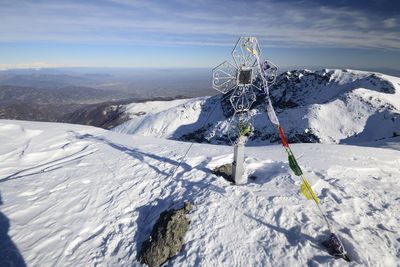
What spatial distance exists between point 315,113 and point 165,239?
275 feet

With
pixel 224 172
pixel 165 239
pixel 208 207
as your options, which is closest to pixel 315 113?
pixel 224 172

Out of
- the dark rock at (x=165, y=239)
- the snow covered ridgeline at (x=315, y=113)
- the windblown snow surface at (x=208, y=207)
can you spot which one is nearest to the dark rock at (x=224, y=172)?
the windblown snow surface at (x=208, y=207)

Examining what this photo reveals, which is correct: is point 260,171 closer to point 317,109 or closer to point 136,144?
point 136,144

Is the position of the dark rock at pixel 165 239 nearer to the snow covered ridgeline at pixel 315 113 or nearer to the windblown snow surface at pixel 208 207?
the windblown snow surface at pixel 208 207

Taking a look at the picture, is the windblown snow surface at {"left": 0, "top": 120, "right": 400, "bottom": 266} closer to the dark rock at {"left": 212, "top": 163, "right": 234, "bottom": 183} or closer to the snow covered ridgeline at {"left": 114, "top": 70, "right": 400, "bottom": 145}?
the dark rock at {"left": 212, "top": 163, "right": 234, "bottom": 183}

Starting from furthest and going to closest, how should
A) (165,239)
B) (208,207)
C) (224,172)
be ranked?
(224,172) < (208,207) < (165,239)

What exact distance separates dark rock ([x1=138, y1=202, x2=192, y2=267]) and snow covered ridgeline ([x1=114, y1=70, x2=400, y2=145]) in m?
67.6

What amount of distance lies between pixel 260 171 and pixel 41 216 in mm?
12096

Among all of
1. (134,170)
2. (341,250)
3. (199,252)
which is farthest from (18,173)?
(341,250)

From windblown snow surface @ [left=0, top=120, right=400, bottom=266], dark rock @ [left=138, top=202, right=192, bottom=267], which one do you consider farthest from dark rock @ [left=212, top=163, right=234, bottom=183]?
dark rock @ [left=138, top=202, right=192, bottom=267]

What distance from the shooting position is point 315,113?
84438mm

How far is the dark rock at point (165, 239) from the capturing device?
33.8 feet

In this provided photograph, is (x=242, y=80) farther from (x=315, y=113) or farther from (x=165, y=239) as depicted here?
(x=315, y=113)

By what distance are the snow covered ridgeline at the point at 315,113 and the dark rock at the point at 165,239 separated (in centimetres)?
6765
